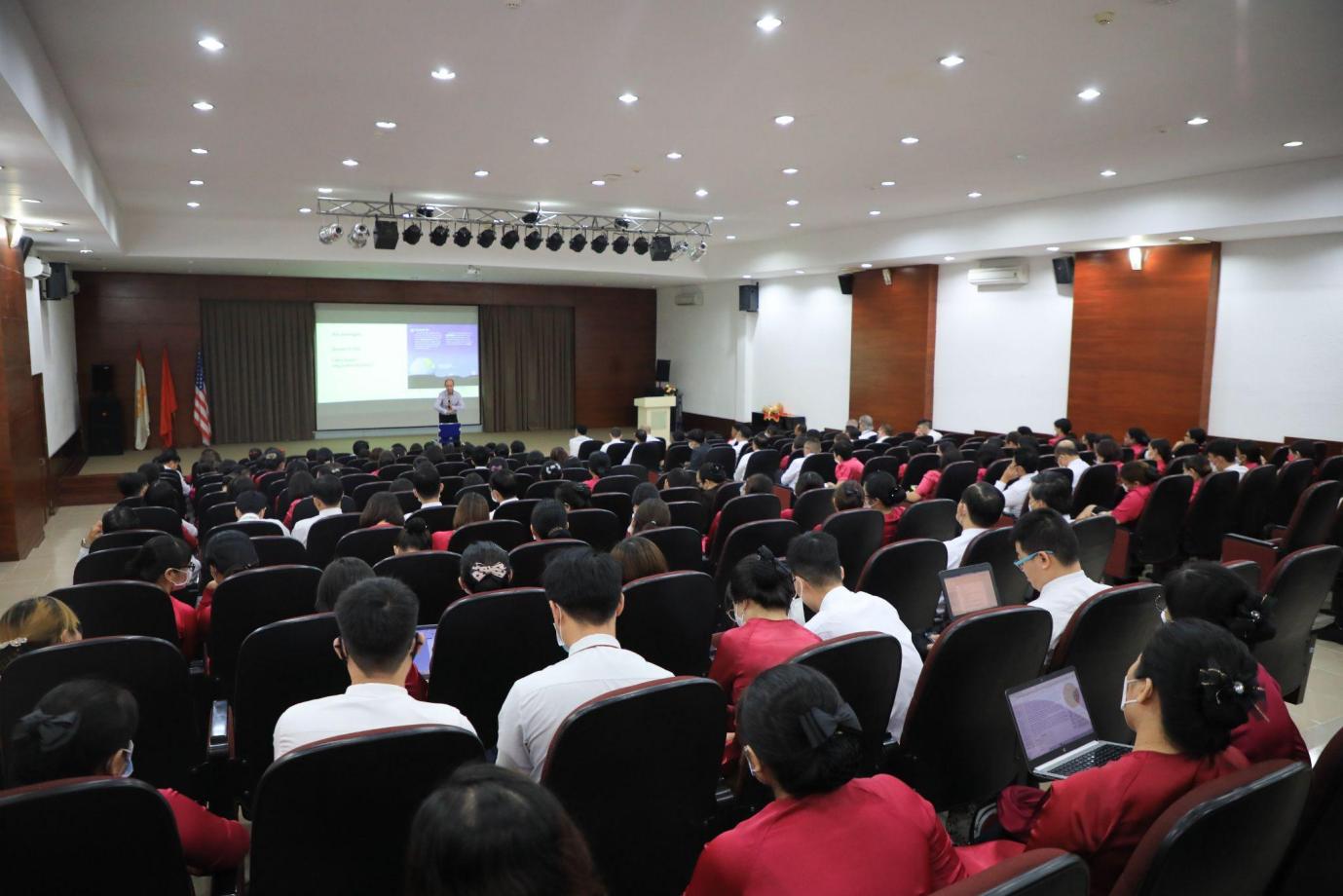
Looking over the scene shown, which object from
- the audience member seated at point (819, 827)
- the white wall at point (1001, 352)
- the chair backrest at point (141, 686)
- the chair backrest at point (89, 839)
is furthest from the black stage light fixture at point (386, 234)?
the audience member seated at point (819, 827)

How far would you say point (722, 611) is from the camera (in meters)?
4.83

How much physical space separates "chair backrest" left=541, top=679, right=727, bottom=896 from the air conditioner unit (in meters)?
12.1

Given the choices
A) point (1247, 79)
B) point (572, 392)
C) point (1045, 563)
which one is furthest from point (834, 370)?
point (1045, 563)

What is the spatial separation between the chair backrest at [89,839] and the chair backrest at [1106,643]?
248 centimetres

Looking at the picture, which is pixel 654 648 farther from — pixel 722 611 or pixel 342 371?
pixel 342 371

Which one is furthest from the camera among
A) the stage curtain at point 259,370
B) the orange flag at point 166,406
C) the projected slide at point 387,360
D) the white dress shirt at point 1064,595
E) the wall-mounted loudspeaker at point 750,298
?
the projected slide at point 387,360

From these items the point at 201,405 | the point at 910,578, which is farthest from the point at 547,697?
the point at 201,405

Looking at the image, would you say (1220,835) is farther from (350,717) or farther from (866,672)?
(350,717)

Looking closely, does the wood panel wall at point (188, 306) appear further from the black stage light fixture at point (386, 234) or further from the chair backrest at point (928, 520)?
the chair backrest at point (928, 520)

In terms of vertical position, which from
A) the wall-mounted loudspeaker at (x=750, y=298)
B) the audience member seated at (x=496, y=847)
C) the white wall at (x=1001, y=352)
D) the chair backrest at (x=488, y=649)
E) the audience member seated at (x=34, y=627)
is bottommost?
the chair backrest at (x=488, y=649)

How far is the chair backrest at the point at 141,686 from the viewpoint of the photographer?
95.2 inches

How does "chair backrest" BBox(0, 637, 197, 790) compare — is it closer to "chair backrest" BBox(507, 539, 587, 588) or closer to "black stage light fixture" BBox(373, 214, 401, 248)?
"chair backrest" BBox(507, 539, 587, 588)

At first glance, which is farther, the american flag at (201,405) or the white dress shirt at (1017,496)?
the american flag at (201,405)

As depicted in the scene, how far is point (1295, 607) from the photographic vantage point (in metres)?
3.34
